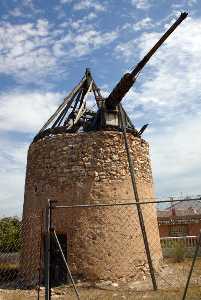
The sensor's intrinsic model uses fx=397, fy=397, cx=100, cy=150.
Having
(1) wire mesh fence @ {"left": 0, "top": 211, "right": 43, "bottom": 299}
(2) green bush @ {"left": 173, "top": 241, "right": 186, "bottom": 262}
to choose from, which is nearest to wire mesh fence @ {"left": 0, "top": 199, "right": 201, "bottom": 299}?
(1) wire mesh fence @ {"left": 0, "top": 211, "right": 43, "bottom": 299}

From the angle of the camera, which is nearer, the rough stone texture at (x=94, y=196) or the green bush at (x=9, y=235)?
the rough stone texture at (x=94, y=196)

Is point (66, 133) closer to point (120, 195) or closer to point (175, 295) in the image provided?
point (120, 195)

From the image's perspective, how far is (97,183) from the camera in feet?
39.3

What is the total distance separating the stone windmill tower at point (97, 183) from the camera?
11477mm

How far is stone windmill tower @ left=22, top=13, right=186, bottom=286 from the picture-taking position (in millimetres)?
11477

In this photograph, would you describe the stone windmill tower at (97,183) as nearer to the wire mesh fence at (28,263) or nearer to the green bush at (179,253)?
the wire mesh fence at (28,263)

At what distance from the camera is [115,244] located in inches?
454

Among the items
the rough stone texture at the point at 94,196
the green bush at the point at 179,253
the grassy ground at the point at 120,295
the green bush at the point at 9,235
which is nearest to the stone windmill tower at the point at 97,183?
the rough stone texture at the point at 94,196

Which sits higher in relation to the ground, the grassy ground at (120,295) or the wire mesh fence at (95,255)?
the wire mesh fence at (95,255)

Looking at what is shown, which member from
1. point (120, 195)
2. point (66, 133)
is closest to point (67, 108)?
point (66, 133)

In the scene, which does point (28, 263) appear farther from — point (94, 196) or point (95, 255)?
point (94, 196)

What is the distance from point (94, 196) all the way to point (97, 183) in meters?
0.40

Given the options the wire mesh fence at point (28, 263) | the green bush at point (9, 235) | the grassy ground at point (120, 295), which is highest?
the green bush at point (9, 235)

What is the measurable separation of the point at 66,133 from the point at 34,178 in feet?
5.85
